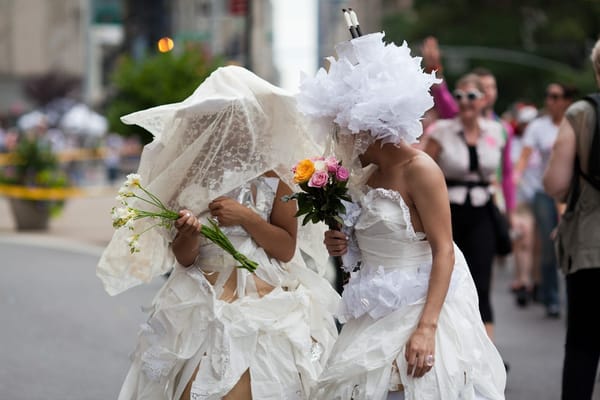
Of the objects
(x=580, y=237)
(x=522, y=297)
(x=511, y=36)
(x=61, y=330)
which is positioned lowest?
(x=511, y=36)

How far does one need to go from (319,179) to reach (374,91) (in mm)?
373

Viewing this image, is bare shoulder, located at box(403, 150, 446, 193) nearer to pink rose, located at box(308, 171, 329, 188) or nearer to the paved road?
pink rose, located at box(308, 171, 329, 188)

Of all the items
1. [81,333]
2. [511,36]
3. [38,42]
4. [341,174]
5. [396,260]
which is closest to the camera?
[341,174]

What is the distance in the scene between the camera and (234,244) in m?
4.99

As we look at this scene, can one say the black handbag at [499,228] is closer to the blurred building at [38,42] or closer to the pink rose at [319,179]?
the pink rose at [319,179]

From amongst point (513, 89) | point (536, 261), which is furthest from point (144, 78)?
point (513, 89)

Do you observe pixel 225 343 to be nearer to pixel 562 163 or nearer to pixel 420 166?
pixel 420 166

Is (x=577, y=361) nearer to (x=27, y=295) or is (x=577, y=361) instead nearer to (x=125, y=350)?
(x=125, y=350)

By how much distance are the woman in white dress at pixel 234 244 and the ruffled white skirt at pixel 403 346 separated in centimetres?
50

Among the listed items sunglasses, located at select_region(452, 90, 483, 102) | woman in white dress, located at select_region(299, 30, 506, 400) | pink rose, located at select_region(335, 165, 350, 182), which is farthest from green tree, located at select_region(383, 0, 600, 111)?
pink rose, located at select_region(335, 165, 350, 182)

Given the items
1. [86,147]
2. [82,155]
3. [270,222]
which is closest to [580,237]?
[270,222]

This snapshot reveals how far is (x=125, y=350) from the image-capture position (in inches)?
365

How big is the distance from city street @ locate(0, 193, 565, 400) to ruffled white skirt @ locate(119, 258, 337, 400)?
260 centimetres

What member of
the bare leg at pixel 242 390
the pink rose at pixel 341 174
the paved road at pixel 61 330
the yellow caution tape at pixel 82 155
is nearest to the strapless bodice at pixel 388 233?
the pink rose at pixel 341 174
